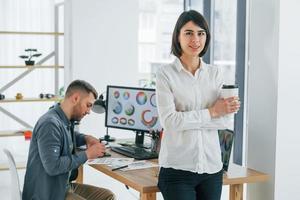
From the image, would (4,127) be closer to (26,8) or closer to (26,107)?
(26,107)

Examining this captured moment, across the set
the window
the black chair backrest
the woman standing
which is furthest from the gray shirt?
the window

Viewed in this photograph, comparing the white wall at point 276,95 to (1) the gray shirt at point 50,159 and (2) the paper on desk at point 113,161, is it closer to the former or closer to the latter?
(2) the paper on desk at point 113,161

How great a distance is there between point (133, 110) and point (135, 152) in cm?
36

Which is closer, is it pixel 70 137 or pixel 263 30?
pixel 70 137

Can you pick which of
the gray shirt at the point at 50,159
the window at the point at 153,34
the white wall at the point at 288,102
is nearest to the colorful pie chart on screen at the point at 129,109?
the gray shirt at the point at 50,159

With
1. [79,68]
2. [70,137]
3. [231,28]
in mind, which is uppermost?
[231,28]

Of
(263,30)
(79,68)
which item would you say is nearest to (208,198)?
(263,30)

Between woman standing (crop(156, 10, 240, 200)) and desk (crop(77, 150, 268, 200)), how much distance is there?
161 mm

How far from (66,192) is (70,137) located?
34cm

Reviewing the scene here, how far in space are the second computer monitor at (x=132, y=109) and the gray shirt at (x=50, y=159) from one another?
0.84m

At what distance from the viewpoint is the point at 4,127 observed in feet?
19.5

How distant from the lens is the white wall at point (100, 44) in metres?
4.72

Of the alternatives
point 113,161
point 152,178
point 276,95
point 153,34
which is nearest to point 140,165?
point 113,161

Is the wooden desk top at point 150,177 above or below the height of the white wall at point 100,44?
below
